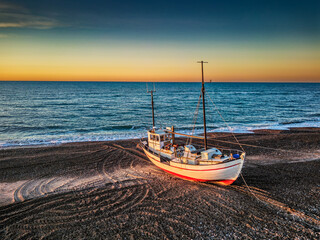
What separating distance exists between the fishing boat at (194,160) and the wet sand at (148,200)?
0.79 metres

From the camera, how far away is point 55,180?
57.3 feet

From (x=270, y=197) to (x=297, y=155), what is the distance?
421 inches

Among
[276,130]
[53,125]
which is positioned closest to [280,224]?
[276,130]

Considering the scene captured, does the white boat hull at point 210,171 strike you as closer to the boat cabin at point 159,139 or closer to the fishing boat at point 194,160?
the fishing boat at point 194,160

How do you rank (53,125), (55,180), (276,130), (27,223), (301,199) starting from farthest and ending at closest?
(53,125)
(276,130)
(55,180)
(301,199)
(27,223)

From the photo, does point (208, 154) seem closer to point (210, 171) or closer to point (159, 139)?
point (210, 171)

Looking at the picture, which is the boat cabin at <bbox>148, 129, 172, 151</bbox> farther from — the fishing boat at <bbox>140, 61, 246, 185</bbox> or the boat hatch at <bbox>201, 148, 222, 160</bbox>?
the boat hatch at <bbox>201, 148, 222, 160</bbox>

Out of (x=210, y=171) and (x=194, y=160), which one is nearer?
(x=210, y=171)

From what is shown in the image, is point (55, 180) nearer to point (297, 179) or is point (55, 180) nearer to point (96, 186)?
point (96, 186)

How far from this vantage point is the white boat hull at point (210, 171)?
46.9ft

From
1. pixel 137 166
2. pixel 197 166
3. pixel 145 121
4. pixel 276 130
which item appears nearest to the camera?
pixel 197 166

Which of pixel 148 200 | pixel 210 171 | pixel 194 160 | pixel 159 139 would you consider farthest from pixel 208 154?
pixel 148 200

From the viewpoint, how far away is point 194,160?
52.5ft

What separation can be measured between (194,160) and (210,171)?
→ 1576mm
